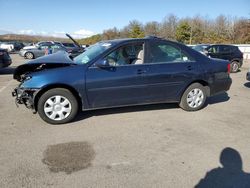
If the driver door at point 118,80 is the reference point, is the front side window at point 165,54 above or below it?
above

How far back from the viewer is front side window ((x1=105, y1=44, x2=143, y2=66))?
16.7ft

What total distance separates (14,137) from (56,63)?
156cm

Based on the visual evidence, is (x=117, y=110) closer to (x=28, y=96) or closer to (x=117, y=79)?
(x=117, y=79)

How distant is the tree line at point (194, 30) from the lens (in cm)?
4238

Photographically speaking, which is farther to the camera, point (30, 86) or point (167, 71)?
point (167, 71)

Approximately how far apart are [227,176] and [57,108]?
3.16 m

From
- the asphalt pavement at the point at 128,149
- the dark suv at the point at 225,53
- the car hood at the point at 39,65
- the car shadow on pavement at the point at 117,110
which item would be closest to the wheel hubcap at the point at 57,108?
the asphalt pavement at the point at 128,149


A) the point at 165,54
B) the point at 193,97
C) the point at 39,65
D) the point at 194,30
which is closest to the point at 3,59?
the point at 39,65

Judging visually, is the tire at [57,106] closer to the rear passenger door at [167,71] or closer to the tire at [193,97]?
the rear passenger door at [167,71]

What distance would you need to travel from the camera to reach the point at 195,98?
232 inches

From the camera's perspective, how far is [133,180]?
3.11 metres

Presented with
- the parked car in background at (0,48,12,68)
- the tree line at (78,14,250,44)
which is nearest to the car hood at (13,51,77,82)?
the parked car in background at (0,48,12,68)

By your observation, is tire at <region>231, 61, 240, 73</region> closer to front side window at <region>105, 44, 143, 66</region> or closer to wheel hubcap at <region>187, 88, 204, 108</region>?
wheel hubcap at <region>187, 88, 204, 108</region>

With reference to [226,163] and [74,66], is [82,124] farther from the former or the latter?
[226,163]
